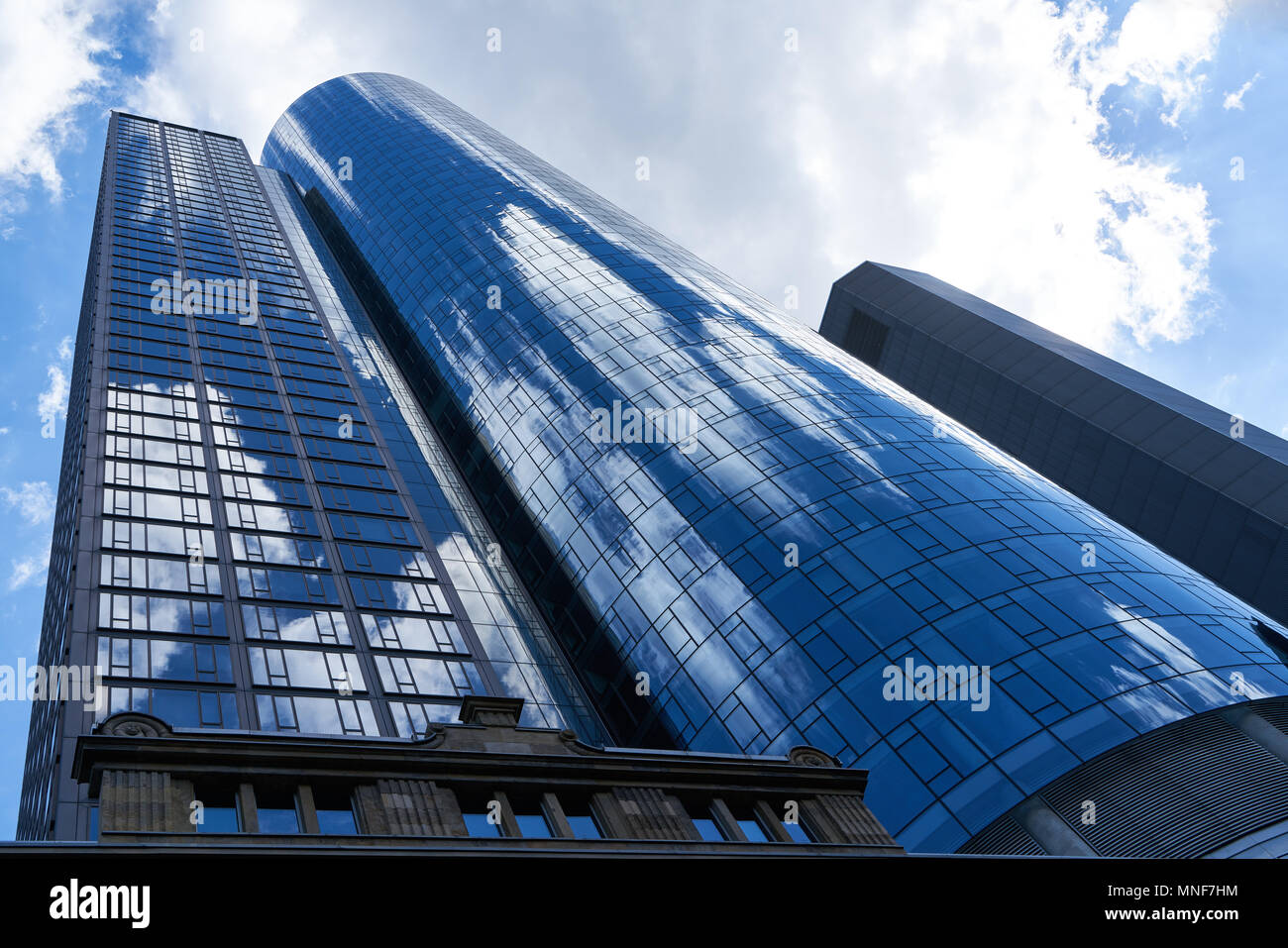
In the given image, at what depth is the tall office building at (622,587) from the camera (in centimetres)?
3656

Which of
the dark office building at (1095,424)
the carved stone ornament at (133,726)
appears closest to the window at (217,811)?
the carved stone ornament at (133,726)

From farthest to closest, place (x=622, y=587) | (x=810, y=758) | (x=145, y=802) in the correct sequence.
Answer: (x=622, y=587), (x=810, y=758), (x=145, y=802)

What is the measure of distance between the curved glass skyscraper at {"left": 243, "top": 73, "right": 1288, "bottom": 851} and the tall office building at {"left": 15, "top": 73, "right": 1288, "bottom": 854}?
0.21 metres

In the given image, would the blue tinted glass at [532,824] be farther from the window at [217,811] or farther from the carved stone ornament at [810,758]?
the carved stone ornament at [810,758]

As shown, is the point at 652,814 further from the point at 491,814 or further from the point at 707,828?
the point at 491,814

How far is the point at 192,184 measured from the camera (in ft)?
377

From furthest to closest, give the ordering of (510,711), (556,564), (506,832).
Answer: (556,564), (510,711), (506,832)

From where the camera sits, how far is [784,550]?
5650cm

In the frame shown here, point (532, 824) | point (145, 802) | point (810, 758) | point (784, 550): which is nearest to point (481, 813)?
point (532, 824)

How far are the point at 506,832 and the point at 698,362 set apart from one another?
47846mm

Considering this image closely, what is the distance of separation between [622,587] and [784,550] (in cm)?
1005

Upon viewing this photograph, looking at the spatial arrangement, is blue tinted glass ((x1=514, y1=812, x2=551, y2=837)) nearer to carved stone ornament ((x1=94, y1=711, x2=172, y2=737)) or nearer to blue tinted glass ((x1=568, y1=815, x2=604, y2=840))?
blue tinted glass ((x1=568, y1=815, x2=604, y2=840))
